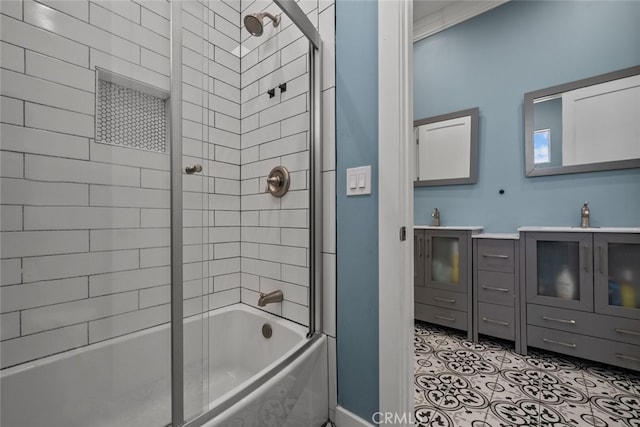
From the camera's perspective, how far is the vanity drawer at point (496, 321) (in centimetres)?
198

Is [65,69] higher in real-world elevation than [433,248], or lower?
higher

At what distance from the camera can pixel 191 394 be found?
81 centimetres

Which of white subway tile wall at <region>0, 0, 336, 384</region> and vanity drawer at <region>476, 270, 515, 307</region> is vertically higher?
white subway tile wall at <region>0, 0, 336, 384</region>

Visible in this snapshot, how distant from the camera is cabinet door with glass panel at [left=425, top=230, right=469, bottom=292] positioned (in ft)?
7.11

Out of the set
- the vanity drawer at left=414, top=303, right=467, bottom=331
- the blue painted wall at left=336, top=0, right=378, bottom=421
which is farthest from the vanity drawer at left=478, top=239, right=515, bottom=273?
the blue painted wall at left=336, top=0, right=378, bottom=421

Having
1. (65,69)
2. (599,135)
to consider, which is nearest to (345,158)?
(65,69)

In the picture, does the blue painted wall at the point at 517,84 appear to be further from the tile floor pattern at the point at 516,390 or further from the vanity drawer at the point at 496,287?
the tile floor pattern at the point at 516,390

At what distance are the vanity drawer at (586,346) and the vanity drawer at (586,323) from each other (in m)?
0.03

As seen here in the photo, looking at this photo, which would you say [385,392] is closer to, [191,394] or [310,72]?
[191,394]

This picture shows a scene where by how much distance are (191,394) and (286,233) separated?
2.62 ft

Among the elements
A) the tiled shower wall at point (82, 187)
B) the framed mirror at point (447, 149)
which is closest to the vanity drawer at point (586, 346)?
the framed mirror at point (447, 149)

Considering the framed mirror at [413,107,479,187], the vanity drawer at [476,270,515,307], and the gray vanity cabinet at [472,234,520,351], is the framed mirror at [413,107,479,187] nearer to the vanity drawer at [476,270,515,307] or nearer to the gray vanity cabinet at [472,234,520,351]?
the gray vanity cabinet at [472,234,520,351]

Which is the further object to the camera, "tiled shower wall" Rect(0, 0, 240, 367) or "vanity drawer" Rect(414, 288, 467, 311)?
"vanity drawer" Rect(414, 288, 467, 311)

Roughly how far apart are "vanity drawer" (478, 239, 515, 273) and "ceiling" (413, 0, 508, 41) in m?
1.98
